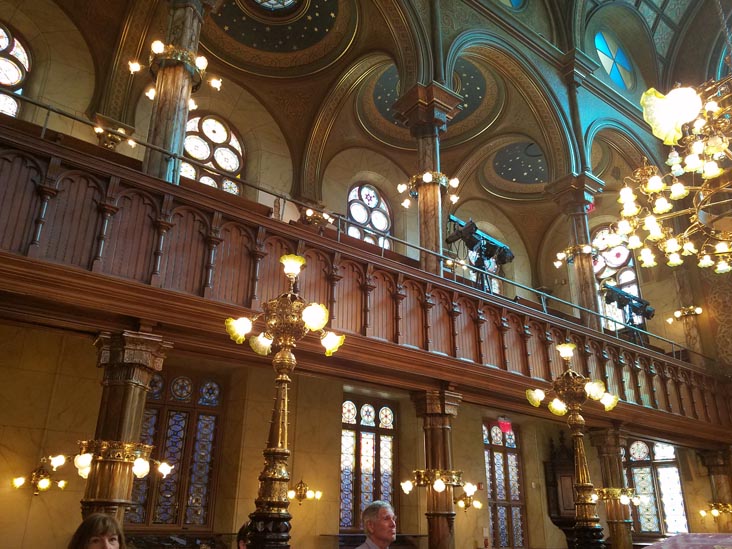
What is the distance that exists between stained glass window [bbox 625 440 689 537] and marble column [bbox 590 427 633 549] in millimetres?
4660

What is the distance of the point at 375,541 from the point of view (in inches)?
165

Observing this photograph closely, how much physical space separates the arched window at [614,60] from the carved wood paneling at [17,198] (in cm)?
1653

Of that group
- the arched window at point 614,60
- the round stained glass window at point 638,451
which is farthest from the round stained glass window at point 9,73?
the round stained glass window at point 638,451

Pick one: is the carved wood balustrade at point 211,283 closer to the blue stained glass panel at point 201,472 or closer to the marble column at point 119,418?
the marble column at point 119,418

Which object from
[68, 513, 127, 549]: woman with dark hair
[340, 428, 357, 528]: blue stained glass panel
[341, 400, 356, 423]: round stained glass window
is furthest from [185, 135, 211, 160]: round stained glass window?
[68, 513, 127, 549]: woman with dark hair

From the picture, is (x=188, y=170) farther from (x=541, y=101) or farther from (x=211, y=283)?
(x=541, y=101)

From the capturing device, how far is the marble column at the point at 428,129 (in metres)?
11.3

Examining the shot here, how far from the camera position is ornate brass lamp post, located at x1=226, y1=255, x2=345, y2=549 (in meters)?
4.65

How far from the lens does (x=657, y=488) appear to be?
17.0 meters

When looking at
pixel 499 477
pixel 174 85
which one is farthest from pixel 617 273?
pixel 174 85

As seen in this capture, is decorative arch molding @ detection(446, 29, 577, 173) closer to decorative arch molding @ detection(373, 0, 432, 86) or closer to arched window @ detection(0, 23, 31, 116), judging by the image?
decorative arch molding @ detection(373, 0, 432, 86)

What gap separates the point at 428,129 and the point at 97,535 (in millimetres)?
10577

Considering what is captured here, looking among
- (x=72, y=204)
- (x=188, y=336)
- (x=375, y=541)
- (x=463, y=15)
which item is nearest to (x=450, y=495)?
(x=188, y=336)

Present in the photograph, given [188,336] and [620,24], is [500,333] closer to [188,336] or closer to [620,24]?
[188,336]
